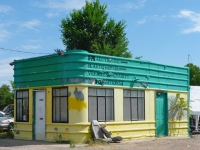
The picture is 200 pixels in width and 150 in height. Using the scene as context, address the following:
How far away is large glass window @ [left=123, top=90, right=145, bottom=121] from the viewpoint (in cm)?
2129

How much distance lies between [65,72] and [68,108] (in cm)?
172

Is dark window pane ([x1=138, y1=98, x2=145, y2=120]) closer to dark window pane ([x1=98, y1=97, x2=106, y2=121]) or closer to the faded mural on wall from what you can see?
dark window pane ([x1=98, y1=97, x2=106, y2=121])

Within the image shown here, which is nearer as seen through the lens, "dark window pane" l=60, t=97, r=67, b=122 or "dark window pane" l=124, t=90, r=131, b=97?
"dark window pane" l=60, t=97, r=67, b=122

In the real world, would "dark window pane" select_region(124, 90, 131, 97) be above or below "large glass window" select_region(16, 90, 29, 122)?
above

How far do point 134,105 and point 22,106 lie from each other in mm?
6056

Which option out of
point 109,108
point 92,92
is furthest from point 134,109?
point 92,92

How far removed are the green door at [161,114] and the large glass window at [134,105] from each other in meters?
1.44

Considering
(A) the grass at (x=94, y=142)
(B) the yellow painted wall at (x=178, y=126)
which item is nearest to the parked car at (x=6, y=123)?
(A) the grass at (x=94, y=142)

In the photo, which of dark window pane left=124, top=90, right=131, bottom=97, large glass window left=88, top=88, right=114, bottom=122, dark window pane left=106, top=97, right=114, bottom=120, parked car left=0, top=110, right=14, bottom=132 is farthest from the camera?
parked car left=0, top=110, right=14, bottom=132

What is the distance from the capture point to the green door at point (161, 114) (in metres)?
23.3

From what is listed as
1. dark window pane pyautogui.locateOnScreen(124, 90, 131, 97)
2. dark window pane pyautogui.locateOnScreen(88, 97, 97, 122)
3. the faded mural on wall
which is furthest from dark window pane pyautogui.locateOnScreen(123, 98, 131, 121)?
the faded mural on wall

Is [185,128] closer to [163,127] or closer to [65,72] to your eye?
[163,127]

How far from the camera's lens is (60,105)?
19594 millimetres

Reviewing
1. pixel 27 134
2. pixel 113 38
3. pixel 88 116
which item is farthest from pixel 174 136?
pixel 113 38
